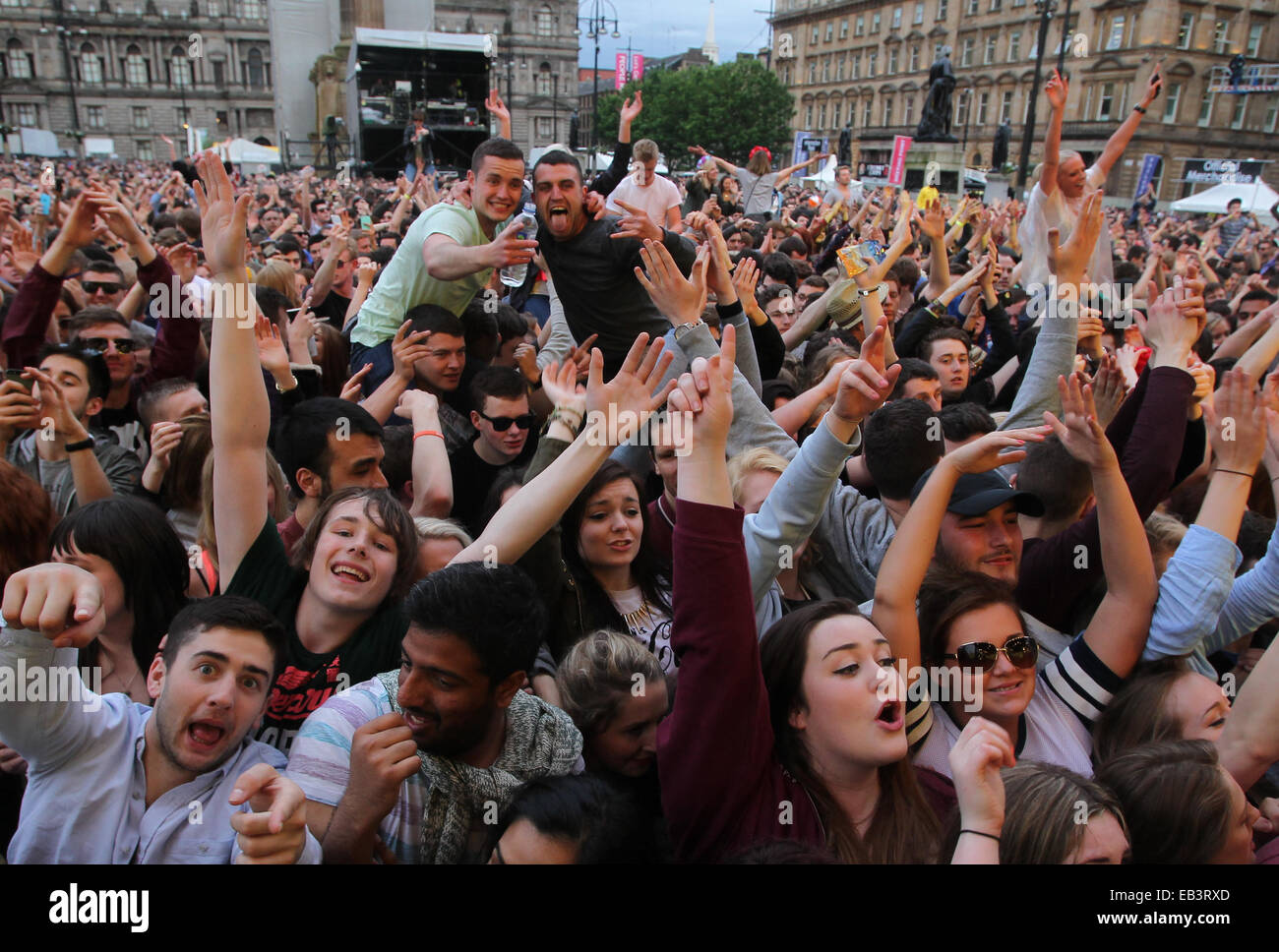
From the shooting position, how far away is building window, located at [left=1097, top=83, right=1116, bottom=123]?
154 feet

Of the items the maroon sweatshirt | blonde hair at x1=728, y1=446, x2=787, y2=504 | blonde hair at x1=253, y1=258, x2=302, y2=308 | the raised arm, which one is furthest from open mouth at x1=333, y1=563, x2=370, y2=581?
blonde hair at x1=253, y1=258, x2=302, y2=308

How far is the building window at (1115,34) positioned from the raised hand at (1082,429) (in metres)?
55.2

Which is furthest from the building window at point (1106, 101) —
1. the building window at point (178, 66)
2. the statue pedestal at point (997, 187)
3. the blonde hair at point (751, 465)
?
the building window at point (178, 66)

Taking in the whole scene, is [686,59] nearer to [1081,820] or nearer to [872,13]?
[872,13]

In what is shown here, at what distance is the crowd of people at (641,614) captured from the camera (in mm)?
1687

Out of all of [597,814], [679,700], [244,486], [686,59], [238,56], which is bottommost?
[597,814]

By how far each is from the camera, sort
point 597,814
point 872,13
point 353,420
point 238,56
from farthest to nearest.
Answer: point 238,56
point 872,13
point 353,420
point 597,814

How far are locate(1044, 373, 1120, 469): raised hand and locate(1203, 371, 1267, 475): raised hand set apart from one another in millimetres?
468

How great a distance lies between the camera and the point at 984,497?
2545 millimetres

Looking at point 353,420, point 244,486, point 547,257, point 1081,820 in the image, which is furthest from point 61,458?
point 1081,820

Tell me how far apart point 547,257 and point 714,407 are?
259 centimetres

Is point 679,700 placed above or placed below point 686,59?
below

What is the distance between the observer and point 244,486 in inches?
90.5

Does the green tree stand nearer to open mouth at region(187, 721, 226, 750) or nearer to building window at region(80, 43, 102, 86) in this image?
building window at region(80, 43, 102, 86)
